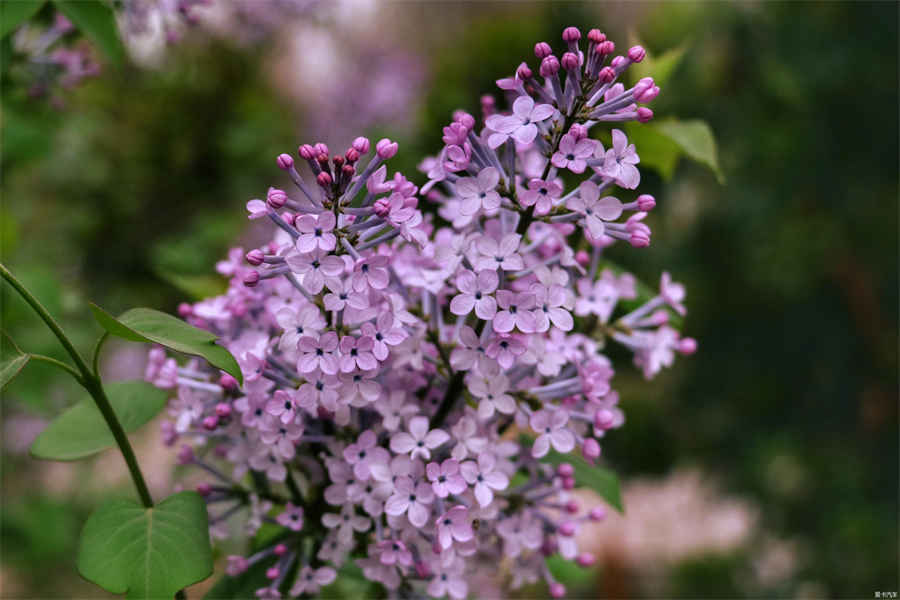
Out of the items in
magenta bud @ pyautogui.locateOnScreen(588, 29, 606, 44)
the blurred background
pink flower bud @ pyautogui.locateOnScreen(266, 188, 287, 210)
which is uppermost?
the blurred background

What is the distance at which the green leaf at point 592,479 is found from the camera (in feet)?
1.17

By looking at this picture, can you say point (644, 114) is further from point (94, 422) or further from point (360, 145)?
point (94, 422)

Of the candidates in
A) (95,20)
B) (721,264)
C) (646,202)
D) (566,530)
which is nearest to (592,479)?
(566,530)

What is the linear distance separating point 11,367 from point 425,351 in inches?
5.6

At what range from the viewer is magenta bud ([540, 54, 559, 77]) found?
0.89ft

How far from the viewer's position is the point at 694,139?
383mm

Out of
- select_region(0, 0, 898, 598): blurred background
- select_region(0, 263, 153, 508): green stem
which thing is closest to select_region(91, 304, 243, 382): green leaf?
select_region(0, 263, 153, 508): green stem

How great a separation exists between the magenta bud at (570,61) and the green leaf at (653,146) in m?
0.13

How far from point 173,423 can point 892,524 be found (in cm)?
80

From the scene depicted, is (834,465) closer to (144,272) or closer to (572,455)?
(572,455)

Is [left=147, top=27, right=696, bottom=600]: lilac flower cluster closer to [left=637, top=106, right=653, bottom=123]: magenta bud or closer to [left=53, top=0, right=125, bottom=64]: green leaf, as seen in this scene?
[left=637, top=106, right=653, bottom=123]: magenta bud

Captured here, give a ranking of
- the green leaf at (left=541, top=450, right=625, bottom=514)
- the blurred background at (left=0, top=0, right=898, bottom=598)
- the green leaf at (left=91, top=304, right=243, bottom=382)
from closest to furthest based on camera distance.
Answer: the green leaf at (left=91, top=304, right=243, bottom=382) < the green leaf at (left=541, top=450, right=625, bottom=514) < the blurred background at (left=0, top=0, right=898, bottom=598)

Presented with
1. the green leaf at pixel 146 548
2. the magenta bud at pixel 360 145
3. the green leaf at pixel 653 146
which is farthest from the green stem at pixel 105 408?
the green leaf at pixel 653 146

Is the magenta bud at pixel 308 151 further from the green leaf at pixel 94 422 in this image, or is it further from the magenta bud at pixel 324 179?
the green leaf at pixel 94 422
